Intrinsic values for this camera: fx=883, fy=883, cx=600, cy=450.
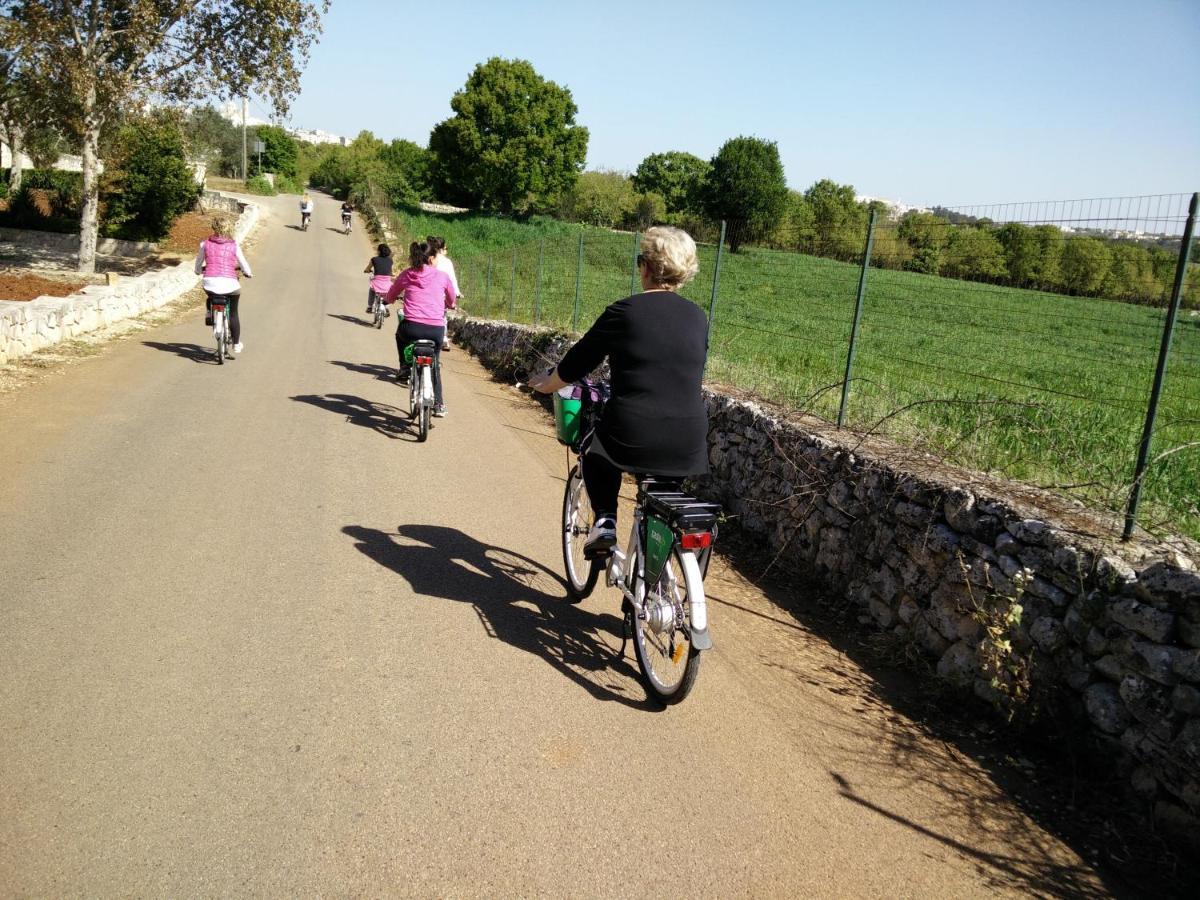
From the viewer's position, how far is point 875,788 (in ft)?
12.3

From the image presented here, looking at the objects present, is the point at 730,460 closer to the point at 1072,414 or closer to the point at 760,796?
the point at 1072,414

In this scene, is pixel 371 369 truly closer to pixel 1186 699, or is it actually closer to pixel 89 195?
pixel 1186 699

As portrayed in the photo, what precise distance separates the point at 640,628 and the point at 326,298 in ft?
73.8

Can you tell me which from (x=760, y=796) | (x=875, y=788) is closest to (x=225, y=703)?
(x=760, y=796)

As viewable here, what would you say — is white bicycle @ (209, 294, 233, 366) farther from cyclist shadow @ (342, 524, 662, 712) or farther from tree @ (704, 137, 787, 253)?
tree @ (704, 137, 787, 253)

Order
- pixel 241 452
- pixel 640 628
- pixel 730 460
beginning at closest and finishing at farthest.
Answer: pixel 640 628 → pixel 730 460 → pixel 241 452

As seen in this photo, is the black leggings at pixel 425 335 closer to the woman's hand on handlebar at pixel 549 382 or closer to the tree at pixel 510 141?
the woman's hand on handlebar at pixel 549 382

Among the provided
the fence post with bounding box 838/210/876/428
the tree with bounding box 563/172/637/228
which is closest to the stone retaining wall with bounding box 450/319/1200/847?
the fence post with bounding box 838/210/876/428

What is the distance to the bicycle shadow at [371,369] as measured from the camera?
43.0 ft

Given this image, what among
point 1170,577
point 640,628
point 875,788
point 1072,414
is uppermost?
point 1072,414

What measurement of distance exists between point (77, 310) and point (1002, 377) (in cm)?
1371

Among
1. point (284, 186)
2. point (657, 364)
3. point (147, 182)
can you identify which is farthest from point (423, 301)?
point (284, 186)

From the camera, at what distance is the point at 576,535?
5.47 metres

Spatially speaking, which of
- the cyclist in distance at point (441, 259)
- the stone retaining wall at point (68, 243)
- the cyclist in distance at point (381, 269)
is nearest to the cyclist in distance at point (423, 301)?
the cyclist in distance at point (441, 259)
